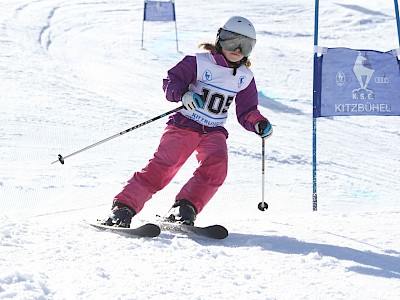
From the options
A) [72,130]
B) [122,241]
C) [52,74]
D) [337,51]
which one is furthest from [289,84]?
[122,241]

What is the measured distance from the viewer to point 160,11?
15695mm

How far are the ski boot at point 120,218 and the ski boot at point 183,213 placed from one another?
0.24 metres

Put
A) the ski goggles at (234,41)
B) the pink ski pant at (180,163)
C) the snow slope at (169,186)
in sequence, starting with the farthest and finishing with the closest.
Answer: the ski goggles at (234,41)
the pink ski pant at (180,163)
the snow slope at (169,186)

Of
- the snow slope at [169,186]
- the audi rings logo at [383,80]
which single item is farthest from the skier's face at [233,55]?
the audi rings logo at [383,80]

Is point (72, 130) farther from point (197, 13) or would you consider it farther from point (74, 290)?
point (197, 13)

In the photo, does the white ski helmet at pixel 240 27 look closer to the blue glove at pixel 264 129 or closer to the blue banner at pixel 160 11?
the blue glove at pixel 264 129

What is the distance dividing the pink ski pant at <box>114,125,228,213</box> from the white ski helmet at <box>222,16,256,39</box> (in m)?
0.59

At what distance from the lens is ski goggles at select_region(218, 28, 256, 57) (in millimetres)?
3908

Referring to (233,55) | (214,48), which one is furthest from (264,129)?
(214,48)

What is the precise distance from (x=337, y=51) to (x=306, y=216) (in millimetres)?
1439

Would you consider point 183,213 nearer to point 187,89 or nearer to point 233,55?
point 187,89

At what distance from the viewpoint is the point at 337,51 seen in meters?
5.05

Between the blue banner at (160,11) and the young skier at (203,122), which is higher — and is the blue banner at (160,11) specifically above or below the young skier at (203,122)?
above

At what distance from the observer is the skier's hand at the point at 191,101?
145 inches
